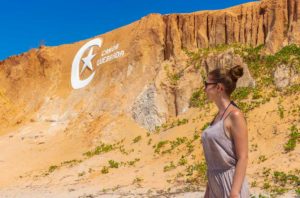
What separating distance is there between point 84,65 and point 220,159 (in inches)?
1018

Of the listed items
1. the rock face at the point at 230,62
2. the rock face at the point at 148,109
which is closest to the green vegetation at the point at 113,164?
the rock face at the point at 148,109

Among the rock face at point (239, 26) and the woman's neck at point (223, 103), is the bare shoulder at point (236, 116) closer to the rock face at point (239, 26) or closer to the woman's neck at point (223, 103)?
the woman's neck at point (223, 103)

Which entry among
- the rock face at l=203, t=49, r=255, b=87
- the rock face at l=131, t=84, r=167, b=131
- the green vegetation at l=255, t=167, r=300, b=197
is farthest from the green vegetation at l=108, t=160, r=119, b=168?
the green vegetation at l=255, t=167, r=300, b=197

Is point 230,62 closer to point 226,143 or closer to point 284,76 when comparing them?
point 284,76

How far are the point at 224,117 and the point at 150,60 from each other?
21346 mm

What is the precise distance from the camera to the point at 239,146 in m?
3.06

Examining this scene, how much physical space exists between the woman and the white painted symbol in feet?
79.3

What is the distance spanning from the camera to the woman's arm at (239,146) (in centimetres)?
305

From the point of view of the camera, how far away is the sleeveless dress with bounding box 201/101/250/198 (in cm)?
315

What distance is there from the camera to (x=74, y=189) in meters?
15.0

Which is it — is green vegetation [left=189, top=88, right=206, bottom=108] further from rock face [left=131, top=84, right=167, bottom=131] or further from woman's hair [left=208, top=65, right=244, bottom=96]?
woman's hair [left=208, top=65, right=244, bottom=96]

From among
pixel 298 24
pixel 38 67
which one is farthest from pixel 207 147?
pixel 38 67

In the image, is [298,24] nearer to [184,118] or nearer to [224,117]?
[184,118]

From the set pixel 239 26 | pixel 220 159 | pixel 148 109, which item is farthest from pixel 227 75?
pixel 239 26
